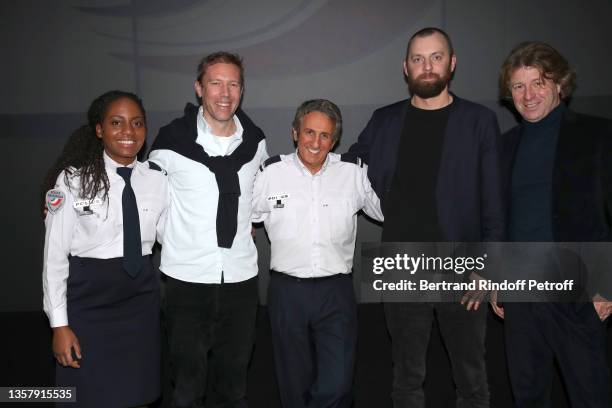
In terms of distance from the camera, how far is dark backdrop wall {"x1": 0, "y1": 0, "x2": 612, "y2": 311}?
4039 mm

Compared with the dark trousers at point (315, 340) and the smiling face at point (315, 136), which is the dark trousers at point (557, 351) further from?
the smiling face at point (315, 136)

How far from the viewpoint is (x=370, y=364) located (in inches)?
142

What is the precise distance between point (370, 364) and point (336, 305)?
4.30ft

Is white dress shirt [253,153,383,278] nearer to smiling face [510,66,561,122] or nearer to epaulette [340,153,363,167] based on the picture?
epaulette [340,153,363,167]

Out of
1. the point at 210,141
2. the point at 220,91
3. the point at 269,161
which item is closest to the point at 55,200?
the point at 210,141

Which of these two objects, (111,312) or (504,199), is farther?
(504,199)

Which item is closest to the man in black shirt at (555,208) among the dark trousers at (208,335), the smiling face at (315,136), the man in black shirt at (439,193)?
the man in black shirt at (439,193)

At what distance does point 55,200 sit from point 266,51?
8.03 ft

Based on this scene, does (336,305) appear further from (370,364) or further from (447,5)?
(447,5)

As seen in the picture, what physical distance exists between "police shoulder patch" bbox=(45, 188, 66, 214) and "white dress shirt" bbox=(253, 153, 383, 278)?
94 centimetres

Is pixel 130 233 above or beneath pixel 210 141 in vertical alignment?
beneath

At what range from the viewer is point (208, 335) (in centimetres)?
247

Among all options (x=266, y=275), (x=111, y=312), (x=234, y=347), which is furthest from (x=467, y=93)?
(x=111, y=312)

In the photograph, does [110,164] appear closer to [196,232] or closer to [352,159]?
[196,232]
